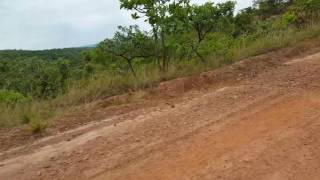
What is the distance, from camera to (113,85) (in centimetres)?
800

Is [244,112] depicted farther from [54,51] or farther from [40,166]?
[54,51]

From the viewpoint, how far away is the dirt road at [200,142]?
4334mm

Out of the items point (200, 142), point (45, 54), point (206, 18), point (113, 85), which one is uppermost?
point (206, 18)

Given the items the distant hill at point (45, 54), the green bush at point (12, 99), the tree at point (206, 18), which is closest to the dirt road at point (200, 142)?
the green bush at point (12, 99)

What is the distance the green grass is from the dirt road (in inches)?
38.2

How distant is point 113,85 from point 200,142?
11.0ft

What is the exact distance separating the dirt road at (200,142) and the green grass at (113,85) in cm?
97

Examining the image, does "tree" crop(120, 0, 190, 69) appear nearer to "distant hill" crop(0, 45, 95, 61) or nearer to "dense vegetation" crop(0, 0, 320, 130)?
"dense vegetation" crop(0, 0, 320, 130)

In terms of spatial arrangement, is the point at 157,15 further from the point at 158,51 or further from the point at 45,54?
the point at 45,54

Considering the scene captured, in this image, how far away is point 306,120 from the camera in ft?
17.0

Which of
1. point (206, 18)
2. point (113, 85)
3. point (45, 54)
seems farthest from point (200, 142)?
point (45, 54)

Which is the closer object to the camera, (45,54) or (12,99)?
(12,99)

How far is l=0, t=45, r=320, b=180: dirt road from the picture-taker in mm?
4334

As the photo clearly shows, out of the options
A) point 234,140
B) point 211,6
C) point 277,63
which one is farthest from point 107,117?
point 211,6
